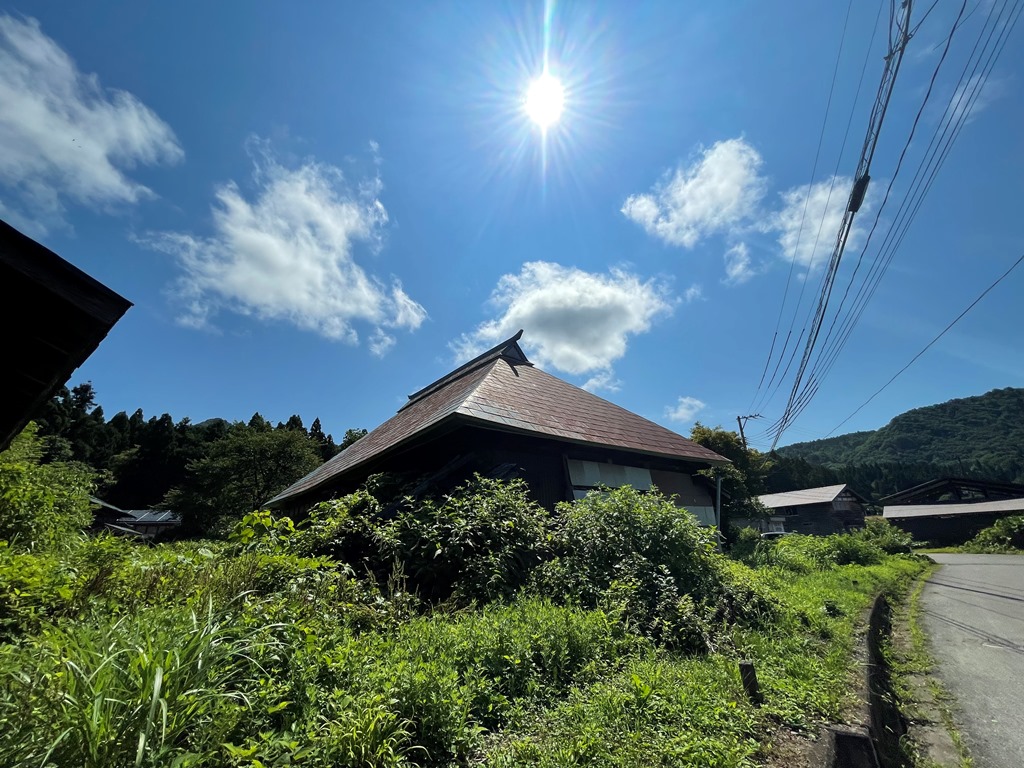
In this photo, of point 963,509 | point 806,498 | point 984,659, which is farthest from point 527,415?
point 806,498

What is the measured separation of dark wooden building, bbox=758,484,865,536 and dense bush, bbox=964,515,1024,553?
10.7 metres

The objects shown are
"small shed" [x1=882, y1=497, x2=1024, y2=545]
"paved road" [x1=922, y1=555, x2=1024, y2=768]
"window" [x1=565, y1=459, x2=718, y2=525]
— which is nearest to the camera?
"paved road" [x1=922, y1=555, x2=1024, y2=768]

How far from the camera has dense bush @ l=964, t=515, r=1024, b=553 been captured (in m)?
20.8

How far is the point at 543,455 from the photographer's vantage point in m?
8.53

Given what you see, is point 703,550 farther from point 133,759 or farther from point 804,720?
point 133,759

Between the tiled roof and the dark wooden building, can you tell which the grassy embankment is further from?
the dark wooden building

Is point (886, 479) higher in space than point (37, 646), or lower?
higher

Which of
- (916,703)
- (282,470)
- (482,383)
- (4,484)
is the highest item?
(282,470)

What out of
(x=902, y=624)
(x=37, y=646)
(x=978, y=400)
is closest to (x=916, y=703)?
(x=902, y=624)

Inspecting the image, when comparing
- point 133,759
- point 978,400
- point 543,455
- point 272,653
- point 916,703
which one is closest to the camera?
point 133,759

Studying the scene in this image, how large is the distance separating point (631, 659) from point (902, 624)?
6327 millimetres

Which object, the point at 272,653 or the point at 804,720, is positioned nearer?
the point at 272,653

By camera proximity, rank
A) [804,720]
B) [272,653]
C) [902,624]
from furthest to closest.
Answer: [902,624] < [804,720] < [272,653]

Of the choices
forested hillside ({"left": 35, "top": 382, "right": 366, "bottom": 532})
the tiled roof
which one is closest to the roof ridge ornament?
the tiled roof
